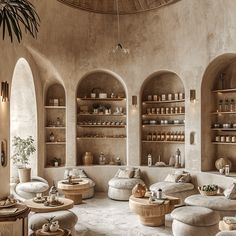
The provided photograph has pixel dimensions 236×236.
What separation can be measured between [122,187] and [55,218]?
3.24 m

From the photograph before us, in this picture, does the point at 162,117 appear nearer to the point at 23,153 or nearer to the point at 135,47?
the point at 135,47

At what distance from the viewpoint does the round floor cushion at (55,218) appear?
17.5 feet

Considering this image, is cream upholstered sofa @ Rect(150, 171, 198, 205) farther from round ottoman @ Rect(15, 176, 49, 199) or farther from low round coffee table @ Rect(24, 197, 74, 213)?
round ottoman @ Rect(15, 176, 49, 199)

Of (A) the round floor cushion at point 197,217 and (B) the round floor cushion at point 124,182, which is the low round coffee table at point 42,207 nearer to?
(A) the round floor cushion at point 197,217

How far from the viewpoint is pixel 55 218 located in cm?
543

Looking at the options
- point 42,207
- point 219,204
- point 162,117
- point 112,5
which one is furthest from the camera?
point 162,117

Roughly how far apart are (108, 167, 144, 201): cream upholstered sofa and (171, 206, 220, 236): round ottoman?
9.17 ft

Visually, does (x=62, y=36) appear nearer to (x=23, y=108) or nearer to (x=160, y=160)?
(x=23, y=108)

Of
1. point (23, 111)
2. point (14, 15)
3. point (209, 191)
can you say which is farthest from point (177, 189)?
point (14, 15)

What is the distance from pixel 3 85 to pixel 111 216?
132 inches

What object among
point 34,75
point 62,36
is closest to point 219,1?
point 62,36

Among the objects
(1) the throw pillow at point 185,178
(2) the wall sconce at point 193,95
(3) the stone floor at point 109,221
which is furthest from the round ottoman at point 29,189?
(2) the wall sconce at point 193,95

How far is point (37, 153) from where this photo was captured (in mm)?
9188

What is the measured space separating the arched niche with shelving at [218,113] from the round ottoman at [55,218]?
157 inches
